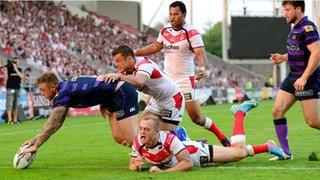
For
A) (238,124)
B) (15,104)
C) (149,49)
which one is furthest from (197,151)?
(15,104)

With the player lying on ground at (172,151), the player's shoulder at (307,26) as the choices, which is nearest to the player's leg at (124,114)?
the player lying on ground at (172,151)

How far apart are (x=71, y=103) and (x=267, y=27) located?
4024 centimetres

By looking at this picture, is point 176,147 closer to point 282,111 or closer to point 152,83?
point 152,83

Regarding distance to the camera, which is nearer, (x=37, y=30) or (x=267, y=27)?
(x=37, y=30)

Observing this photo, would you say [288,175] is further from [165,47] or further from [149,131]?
[165,47]

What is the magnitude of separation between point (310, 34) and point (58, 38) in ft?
104

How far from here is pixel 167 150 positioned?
9.20 meters

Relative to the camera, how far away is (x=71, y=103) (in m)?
9.98

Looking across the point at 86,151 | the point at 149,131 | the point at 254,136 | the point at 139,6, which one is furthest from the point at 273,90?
the point at 149,131

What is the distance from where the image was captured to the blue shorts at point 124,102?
10.2 meters

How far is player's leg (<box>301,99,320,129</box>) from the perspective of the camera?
1035cm

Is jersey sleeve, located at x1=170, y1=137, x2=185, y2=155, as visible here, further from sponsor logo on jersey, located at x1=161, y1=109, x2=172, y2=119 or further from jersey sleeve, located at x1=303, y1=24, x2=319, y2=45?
jersey sleeve, located at x1=303, y1=24, x2=319, y2=45

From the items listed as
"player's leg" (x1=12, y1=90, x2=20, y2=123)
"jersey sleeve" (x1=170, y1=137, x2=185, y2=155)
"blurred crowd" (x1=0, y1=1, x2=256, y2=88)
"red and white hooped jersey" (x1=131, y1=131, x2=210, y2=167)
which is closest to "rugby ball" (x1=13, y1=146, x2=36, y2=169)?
"red and white hooped jersey" (x1=131, y1=131, x2=210, y2=167)

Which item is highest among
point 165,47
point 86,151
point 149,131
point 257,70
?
point 165,47
